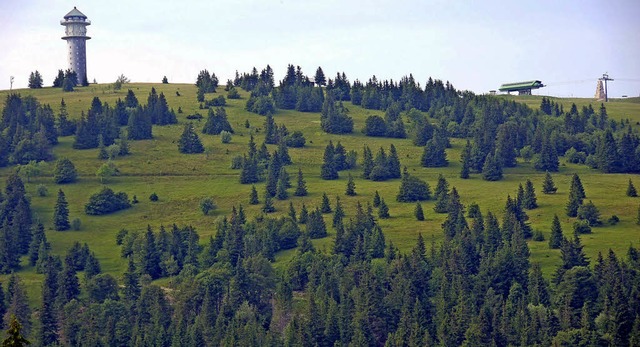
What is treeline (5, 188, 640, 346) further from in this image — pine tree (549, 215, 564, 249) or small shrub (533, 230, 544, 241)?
small shrub (533, 230, 544, 241)

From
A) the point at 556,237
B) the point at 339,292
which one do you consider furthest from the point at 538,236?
the point at 339,292

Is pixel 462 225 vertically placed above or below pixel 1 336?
above

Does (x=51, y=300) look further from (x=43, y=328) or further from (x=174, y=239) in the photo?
(x=174, y=239)

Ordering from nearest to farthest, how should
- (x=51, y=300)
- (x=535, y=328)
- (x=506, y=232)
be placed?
(x=535, y=328) → (x=51, y=300) → (x=506, y=232)

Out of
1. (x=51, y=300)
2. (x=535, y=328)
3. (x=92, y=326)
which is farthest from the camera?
(x=51, y=300)

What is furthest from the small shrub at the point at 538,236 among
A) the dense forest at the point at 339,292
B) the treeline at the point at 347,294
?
the treeline at the point at 347,294

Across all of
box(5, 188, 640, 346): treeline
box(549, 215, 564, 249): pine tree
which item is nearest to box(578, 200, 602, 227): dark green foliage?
box(5, 188, 640, 346): treeline

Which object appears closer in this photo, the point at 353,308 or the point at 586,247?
the point at 353,308

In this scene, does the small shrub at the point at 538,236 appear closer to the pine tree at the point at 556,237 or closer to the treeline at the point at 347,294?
the treeline at the point at 347,294

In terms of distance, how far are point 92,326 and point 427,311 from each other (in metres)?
45.8

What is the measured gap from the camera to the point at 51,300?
173000 millimetres

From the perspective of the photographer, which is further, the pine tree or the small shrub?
the small shrub

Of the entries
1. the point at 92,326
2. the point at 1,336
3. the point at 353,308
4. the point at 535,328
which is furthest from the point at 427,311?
the point at 1,336

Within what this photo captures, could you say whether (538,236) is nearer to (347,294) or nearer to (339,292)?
(339,292)
